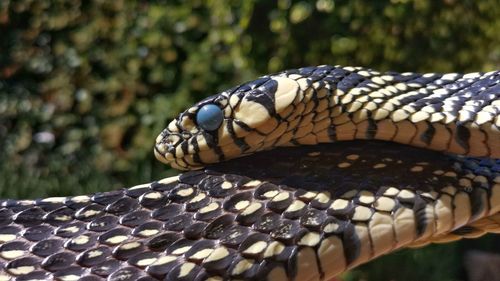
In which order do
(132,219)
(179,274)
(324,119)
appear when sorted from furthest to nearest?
(324,119) → (132,219) → (179,274)

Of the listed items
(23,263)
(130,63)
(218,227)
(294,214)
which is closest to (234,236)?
(218,227)

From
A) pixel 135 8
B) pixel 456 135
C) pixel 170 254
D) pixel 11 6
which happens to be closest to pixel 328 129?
pixel 456 135

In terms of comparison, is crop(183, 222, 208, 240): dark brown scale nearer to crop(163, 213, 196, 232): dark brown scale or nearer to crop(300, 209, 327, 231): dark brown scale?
crop(163, 213, 196, 232): dark brown scale

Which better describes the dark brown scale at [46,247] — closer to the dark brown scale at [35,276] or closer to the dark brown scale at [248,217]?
the dark brown scale at [35,276]

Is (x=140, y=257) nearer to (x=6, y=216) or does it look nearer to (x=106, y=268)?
(x=106, y=268)

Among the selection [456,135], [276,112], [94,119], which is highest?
[276,112]

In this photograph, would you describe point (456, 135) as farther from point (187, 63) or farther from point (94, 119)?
point (94, 119)

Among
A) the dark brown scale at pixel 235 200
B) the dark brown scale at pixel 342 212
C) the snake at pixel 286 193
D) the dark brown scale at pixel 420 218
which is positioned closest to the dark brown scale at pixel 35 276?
the snake at pixel 286 193

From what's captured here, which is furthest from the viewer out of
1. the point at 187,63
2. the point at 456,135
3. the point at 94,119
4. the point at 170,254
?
the point at 94,119
